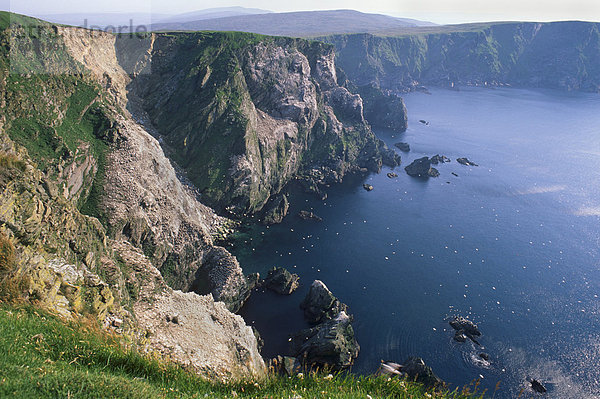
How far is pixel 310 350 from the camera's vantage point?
56188mm

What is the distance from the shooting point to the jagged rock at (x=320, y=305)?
64188mm

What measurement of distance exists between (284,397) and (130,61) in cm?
11197

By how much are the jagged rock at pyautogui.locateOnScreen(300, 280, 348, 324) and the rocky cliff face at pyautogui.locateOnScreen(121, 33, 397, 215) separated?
38551 mm

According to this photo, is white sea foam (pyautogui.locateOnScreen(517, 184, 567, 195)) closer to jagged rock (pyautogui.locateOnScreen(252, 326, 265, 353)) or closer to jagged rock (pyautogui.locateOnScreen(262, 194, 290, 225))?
jagged rock (pyautogui.locateOnScreen(262, 194, 290, 225))

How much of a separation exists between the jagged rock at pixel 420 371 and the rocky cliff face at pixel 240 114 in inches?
2332

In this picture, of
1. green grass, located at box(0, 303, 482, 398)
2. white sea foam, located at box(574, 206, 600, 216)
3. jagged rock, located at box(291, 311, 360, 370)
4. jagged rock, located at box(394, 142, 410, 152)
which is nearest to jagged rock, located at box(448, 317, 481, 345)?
jagged rock, located at box(291, 311, 360, 370)

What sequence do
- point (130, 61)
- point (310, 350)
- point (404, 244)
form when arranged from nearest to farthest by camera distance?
point (310, 350), point (404, 244), point (130, 61)

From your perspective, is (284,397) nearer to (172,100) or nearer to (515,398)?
(515,398)

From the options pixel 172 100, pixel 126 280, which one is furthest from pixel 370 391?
pixel 172 100

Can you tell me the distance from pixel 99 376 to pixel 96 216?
48.2 m

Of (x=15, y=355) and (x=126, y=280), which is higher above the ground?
(x=15, y=355)

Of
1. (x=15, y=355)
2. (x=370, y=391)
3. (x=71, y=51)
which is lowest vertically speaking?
(x=370, y=391)

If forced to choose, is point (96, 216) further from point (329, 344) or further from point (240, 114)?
point (240, 114)

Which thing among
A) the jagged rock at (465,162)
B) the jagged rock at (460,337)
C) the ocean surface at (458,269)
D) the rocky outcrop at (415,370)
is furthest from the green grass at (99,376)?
the jagged rock at (465,162)
